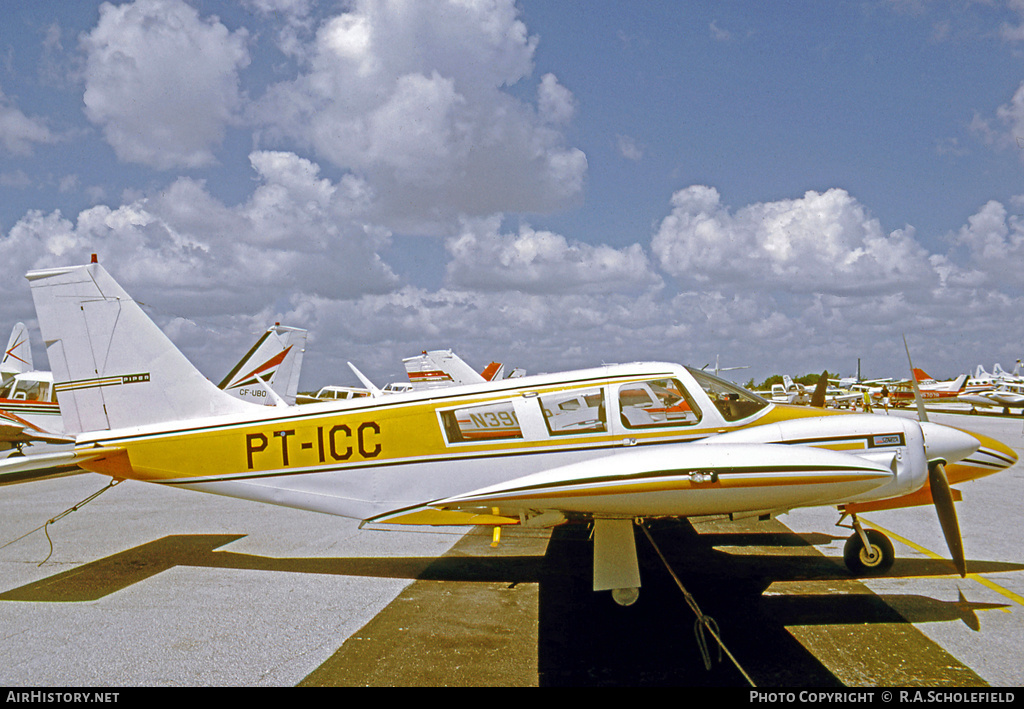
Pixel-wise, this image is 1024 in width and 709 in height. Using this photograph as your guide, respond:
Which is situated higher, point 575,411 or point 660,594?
point 575,411

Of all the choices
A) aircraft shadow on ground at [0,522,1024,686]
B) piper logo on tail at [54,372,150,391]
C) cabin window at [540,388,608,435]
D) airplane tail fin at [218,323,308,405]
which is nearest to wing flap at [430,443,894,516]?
cabin window at [540,388,608,435]

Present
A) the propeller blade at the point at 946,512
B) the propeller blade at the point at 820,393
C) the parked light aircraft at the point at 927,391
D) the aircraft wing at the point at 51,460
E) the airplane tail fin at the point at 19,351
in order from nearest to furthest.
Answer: the propeller blade at the point at 946,512
the aircraft wing at the point at 51,460
the propeller blade at the point at 820,393
the airplane tail fin at the point at 19,351
the parked light aircraft at the point at 927,391

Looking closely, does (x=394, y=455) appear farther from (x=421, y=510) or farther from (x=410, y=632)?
(x=410, y=632)

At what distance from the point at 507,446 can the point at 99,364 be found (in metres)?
4.66

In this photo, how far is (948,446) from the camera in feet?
18.7

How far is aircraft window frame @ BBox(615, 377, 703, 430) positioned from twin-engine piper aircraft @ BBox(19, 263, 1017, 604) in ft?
0.06

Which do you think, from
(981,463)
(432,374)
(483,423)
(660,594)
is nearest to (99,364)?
(483,423)

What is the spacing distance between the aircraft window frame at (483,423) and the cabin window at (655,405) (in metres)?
1.04

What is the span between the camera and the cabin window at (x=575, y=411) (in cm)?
557

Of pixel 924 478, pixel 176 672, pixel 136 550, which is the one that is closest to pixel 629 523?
pixel 924 478

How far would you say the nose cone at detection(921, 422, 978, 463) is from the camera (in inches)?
224

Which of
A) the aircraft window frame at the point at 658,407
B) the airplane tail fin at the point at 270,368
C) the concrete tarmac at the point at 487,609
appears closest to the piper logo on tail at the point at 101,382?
the concrete tarmac at the point at 487,609

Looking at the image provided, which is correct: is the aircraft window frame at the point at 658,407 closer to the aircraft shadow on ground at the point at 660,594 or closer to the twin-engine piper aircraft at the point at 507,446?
the twin-engine piper aircraft at the point at 507,446

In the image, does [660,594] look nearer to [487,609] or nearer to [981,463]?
[487,609]
